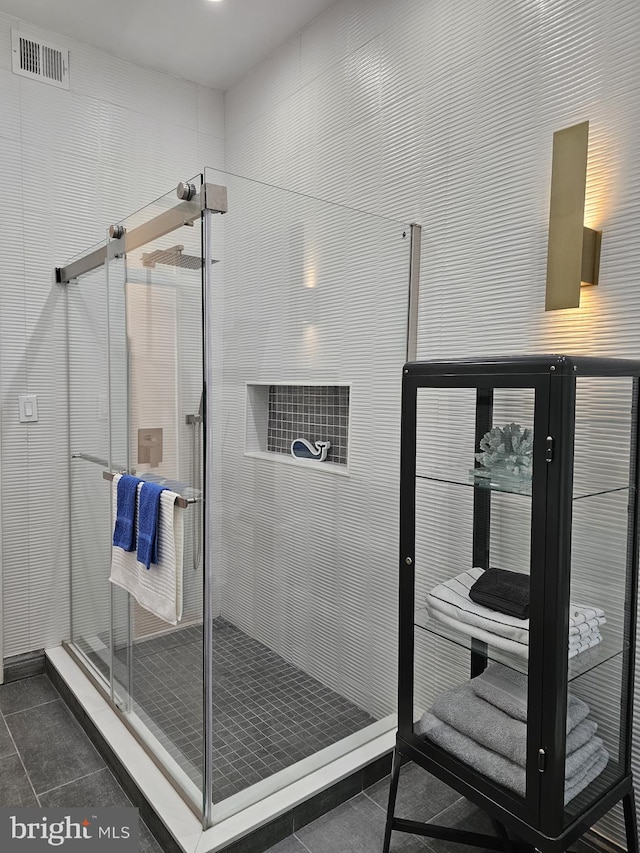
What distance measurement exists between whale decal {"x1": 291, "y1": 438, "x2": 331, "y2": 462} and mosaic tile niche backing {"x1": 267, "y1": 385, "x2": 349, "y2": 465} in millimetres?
12

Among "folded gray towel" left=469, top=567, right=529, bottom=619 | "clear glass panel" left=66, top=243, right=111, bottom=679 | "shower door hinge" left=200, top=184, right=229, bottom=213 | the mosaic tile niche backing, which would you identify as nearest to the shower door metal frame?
"shower door hinge" left=200, top=184, right=229, bottom=213

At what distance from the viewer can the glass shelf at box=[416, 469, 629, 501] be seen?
4.00ft

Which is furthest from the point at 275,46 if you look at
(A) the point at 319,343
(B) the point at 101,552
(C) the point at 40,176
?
(B) the point at 101,552

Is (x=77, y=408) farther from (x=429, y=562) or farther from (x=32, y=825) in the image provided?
→ (x=429, y=562)

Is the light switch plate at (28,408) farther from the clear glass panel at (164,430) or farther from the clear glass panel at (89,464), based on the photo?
the clear glass panel at (164,430)

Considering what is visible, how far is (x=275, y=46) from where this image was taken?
2486 millimetres

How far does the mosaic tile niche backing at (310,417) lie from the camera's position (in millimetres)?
1646

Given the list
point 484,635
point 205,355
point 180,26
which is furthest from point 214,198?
point 180,26

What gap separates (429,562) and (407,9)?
1.75 meters

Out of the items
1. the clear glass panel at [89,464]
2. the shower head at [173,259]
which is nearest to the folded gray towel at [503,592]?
the shower head at [173,259]

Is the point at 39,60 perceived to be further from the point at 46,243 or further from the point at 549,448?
the point at 549,448

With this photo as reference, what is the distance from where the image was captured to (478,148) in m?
1.73

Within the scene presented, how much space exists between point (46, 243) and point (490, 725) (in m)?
2.38

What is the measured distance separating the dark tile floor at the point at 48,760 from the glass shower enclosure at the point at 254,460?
0.53 ft
